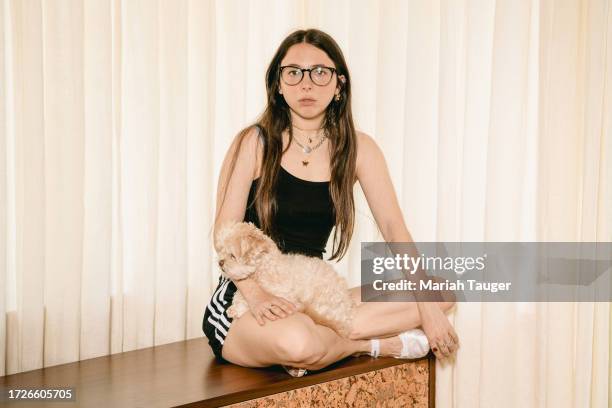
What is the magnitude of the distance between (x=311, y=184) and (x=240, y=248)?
433 millimetres

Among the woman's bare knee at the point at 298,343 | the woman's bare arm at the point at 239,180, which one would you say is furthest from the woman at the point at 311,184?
the woman's bare knee at the point at 298,343

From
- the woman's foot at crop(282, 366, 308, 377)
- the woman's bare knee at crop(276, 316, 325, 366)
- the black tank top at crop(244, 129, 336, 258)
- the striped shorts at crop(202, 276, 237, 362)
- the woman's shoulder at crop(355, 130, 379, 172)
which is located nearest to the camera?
the woman's bare knee at crop(276, 316, 325, 366)

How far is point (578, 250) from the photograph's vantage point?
85.4 inches

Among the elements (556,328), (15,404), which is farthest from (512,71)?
(15,404)

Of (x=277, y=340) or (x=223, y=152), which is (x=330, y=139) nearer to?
(x=223, y=152)

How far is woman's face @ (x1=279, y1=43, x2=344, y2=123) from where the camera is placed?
2.39 meters

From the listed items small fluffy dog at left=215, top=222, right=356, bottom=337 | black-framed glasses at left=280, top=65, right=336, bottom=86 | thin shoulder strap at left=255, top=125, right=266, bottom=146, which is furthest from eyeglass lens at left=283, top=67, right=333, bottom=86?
small fluffy dog at left=215, top=222, right=356, bottom=337

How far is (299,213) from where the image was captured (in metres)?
2.44

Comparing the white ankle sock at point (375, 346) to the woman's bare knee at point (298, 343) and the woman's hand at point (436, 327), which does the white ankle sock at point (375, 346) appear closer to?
the woman's hand at point (436, 327)

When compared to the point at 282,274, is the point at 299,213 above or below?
above

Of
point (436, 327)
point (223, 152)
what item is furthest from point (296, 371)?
point (223, 152)

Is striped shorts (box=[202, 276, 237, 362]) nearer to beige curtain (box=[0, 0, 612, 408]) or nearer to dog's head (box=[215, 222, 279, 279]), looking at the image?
dog's head (box=[215, 222, 279, 279])

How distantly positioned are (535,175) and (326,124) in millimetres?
794

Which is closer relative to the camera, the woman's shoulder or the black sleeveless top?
the black sleeveless top
